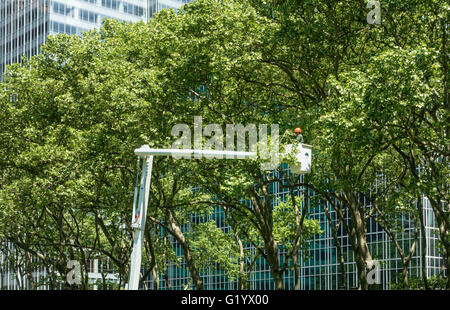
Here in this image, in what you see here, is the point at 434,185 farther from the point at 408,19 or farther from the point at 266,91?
the point at 266,91

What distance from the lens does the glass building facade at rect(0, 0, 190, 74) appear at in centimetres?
9261

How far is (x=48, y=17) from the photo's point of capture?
302ft

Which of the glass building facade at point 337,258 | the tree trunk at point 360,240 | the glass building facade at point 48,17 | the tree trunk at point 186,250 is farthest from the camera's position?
the glass building facade at point 48,17

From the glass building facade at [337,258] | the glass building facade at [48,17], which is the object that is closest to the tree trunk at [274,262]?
the glass building facade at [337,258]

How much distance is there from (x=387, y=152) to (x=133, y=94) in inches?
394

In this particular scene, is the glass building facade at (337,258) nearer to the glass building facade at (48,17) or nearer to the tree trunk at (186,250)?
the tree trunk at (186,250)

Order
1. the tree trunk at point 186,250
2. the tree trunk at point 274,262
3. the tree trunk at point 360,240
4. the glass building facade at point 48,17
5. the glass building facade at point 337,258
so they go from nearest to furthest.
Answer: the tree trunk at point 360,240, the tree trunk at point 274,262, the tree trunk at point 186,250, the glass building facade at point 337,258, the glass building facade at point 48,17

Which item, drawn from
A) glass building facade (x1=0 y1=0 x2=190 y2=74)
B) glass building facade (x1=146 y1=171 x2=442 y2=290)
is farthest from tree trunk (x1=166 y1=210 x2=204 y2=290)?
glass building facade (x1=0 y1=0 x2=190 y2=74)

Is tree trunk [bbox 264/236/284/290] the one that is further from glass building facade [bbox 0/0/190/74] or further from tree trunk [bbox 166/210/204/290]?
glass building facade [bbox 0/0/190/74]

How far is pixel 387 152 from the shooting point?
28938mm

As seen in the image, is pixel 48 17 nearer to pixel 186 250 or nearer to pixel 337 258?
pixel 337 258

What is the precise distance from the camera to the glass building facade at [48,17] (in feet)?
304

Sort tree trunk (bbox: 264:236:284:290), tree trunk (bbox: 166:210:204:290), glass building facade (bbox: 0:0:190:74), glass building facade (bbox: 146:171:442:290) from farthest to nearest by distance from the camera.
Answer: glass building facade (bbox: 0:0:190:74) → glass building facade (bbox: 146:171:442:290) → tree trunk (bbox: 166:210:204:290) → tree trunk (bbox: 264:236:284:290)

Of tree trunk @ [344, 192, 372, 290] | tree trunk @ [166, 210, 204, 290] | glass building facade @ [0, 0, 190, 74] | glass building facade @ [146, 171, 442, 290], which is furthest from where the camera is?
glass building facade @ [0, 0, 190, 74]
